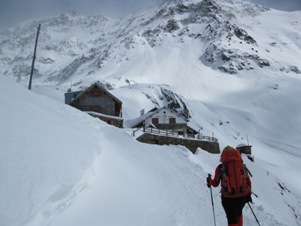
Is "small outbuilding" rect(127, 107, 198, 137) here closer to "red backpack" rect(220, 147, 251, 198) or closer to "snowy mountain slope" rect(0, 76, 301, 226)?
"snowy mountain slope" rect(0, 76, 301, 226)

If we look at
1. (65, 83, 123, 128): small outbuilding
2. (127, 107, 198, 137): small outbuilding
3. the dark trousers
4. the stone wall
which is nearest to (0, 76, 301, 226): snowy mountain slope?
the dark trousers

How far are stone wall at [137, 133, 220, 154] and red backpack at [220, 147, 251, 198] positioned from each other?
21963mm

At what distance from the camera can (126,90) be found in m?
105

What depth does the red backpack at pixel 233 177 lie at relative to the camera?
6238mm

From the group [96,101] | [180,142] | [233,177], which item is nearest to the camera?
[233,177]

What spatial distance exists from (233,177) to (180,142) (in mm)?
26498

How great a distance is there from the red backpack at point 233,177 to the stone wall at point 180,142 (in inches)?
865

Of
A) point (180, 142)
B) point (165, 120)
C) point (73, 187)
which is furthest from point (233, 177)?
point (165, 120)

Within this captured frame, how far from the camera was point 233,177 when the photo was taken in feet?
20.6

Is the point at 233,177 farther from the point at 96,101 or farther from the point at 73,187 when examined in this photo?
the point at 96,101

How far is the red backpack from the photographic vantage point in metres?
6.24

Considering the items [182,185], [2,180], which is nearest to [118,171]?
[182,185]

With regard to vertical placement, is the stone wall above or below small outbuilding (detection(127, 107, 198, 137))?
below

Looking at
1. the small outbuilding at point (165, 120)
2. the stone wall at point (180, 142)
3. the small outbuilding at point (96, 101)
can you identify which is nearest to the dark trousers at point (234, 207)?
the stone wall at point (180, 142)
